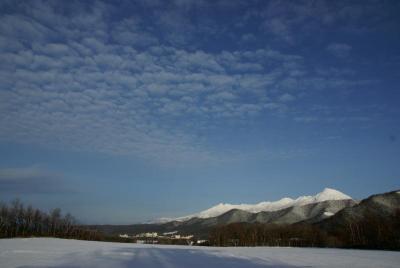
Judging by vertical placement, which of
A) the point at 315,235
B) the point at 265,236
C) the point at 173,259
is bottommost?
the point at 173,259

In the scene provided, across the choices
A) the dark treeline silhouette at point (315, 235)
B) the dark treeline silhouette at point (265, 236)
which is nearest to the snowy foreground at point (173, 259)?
the dark treeline silhouette at point (315, 235)

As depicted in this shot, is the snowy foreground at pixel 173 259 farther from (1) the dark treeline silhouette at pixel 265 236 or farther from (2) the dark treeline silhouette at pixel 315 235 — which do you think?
(1) the dark treeline silhouette at pixel 265 236

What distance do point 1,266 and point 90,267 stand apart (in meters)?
4.69

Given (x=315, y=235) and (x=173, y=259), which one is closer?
(x=173, y=259)

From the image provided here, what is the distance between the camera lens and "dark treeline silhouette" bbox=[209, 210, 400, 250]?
297 ft

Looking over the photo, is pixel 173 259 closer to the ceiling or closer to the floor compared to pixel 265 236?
closer to the floor

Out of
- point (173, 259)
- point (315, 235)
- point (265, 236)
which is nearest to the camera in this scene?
point (173, 259)

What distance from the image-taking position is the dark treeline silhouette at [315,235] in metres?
90.5

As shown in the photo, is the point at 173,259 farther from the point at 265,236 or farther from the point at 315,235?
the point at 265,236

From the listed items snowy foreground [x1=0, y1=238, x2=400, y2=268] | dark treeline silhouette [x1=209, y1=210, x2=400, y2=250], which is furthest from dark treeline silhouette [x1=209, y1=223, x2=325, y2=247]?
snowy foreground [x1=0, y1=238, x2=400, y2=268]

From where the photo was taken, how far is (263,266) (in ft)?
87.7

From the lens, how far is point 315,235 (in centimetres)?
12194

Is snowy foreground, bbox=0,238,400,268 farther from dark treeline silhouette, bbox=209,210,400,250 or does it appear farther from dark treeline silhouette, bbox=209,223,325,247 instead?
dark treeline silhouette, bbox=209,223,325,247

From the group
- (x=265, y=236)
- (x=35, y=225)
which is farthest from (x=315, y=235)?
(x=35, y=225)
